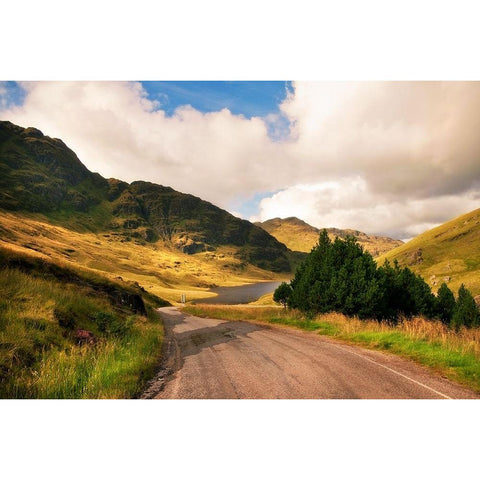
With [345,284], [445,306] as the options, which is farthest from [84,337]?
[445,306]

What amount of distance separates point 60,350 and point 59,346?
25cm

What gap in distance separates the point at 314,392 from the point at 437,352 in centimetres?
658

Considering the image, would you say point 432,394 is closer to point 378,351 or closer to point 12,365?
point 378,351

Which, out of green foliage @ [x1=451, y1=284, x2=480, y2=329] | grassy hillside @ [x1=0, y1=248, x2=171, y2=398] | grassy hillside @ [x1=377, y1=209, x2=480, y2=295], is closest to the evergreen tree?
green foliage @ [x1=451, y1=284, x2=480, y2=329]

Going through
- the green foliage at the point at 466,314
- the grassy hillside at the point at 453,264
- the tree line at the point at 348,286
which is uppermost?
the grassy hillside at the point at 453,264

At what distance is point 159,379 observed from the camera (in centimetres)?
918

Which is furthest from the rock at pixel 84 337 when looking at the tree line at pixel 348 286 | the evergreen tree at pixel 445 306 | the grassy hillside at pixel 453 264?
the grassy hillside at pixel 453 264

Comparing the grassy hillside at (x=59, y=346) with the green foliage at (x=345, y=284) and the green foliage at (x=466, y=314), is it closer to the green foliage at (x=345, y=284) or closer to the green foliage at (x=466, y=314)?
the green foliage at (x=345, y=284)

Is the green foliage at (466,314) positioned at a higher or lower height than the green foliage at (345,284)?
lower

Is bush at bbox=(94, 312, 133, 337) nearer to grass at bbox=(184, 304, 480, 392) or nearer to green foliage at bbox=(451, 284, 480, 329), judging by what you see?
grass at bbox=(184, 304, 480, 392)

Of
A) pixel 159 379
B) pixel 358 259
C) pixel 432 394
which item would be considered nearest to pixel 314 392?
pixel 432 394

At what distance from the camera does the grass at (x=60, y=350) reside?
24.6 feet

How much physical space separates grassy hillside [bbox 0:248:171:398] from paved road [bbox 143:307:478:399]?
110cm

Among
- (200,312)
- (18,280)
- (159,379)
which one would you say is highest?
(18,280)
